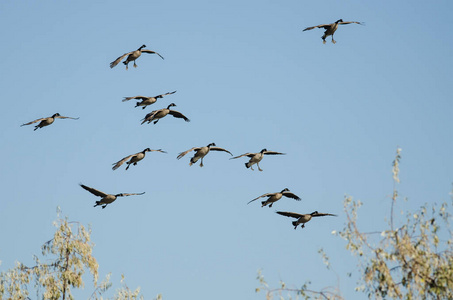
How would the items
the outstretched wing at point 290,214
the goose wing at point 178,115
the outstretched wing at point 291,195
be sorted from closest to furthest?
the outstretched wing at point 290,214 → the outstretched wing at point 291,195 → the goose wing at point 178,115


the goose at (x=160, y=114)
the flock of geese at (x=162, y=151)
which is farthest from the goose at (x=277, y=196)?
the goose at (x=160, y=114)

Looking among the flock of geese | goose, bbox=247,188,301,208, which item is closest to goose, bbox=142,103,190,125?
the flock of geese

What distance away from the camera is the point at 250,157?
100 ft

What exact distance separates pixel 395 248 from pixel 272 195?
21.6 ft

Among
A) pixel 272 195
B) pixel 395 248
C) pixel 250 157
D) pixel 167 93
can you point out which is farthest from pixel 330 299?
pixel 167 93

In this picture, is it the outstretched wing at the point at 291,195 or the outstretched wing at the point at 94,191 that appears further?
the outstretched wing at the point at 291,195

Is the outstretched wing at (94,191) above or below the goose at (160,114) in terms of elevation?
below

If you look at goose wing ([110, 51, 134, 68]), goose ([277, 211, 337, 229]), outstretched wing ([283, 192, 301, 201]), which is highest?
goose wing ([110, 51, 134, 68])

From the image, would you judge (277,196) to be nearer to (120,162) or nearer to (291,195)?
(291,195)

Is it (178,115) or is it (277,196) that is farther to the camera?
(178,115)

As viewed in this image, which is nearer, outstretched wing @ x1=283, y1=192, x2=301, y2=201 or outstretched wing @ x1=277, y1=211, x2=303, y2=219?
outstretched wing @ x1=277, y1=211, x2=303, y2=219

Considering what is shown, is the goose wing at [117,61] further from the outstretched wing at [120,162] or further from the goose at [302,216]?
the goose at [302,216]

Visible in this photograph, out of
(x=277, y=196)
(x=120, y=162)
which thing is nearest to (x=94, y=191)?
(x=120, y=162)

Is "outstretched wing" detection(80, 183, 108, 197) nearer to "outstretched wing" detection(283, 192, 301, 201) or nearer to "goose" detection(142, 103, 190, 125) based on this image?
"goose" detection(142, 103, 190, 125)
